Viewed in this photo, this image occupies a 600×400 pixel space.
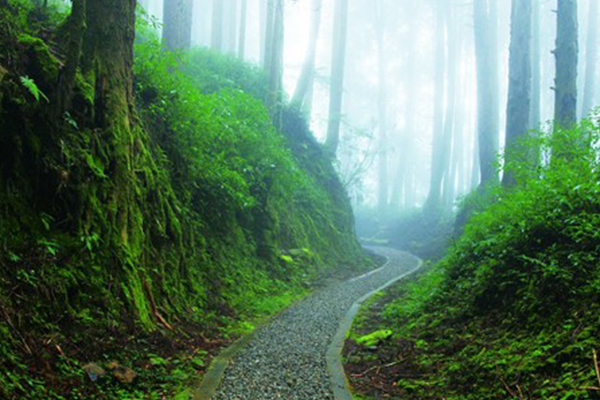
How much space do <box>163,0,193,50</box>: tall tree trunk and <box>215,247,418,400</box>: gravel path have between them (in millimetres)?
9341

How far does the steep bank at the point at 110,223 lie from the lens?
4.27 meters

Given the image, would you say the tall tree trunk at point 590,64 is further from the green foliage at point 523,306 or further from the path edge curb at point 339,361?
the path edge curb at point 339,361

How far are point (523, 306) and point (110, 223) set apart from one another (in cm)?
540

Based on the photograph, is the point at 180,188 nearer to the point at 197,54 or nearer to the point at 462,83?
the point at 197,54

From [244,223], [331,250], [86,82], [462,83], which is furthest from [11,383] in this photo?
[462,83]

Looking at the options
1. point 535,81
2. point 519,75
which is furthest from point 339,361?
point 535,81

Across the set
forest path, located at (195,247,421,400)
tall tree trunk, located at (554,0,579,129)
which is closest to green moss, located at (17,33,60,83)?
forest path, located at (195,247,421,400)

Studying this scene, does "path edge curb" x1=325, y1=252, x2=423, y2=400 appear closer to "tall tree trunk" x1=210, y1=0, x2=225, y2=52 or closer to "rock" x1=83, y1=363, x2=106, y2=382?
"rock" x1=83, y1=363, x2=106, y2=382

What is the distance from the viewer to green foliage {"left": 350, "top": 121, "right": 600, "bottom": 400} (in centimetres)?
406

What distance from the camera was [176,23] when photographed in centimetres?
1397

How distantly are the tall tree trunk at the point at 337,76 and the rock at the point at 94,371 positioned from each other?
68.5 ft

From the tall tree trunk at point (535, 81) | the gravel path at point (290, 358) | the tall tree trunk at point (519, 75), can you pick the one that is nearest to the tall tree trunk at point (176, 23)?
the gravel path at point (290, 358)

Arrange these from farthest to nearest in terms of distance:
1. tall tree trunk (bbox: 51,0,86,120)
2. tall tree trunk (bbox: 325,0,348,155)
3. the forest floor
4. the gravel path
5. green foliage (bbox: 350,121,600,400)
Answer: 1. tall tree trunk (bbox: 325,0,348,155)
2. tall tree trunk (bbox: 51,0,86,120)
3. the forest floor
4. the gravel path
5. green foliage (bbox: 350,121,600,400)

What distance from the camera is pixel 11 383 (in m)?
3.36
